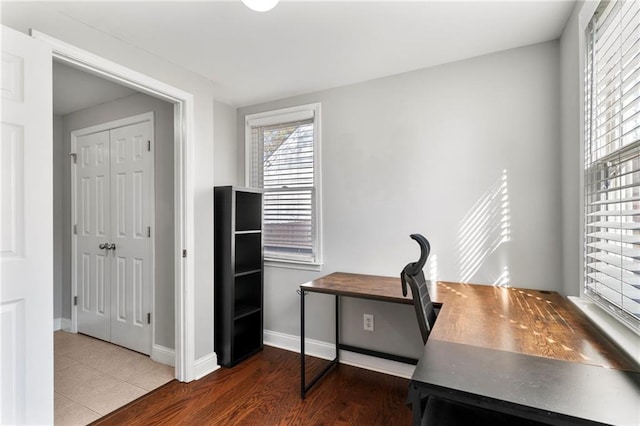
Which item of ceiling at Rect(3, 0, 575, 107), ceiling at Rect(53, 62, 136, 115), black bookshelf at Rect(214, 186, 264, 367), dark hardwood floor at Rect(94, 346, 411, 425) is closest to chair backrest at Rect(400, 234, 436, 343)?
dark hardwood floor at Rect(94, 346, 411, 425)

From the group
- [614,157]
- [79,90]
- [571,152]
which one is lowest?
[614,157]

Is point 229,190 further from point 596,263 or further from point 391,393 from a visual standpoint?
point 596,263

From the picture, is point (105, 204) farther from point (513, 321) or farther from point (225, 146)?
point (513, 321)

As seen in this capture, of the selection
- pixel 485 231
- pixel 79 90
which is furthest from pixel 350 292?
pixel 79 90

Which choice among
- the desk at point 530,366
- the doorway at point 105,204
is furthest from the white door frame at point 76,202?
the desk at point 530,366

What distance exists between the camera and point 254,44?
2.09 metres

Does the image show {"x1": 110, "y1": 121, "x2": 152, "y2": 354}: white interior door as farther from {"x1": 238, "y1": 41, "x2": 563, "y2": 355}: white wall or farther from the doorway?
{"x1": 238, "y1": 41, "x2": 563, "y2": 355}: white wall

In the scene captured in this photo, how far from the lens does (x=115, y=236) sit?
10.1 feet

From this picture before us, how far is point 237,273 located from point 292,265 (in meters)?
0.52

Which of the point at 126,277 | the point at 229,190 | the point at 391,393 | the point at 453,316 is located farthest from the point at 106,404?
the point at 453,316

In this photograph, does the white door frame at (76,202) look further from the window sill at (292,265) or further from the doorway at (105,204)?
the window sill at (292,265)

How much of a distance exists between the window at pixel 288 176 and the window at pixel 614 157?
189 cm

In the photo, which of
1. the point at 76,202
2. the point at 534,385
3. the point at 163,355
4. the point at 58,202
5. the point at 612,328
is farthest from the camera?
the point at 58,202

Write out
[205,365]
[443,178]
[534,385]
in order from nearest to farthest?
[534,385], [443,178], [205,365]
